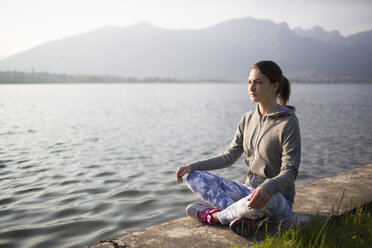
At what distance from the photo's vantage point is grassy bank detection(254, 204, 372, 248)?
9.74ft

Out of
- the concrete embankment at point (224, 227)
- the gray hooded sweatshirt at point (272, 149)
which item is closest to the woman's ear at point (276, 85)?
the gray hooded sweatshirt at point (272, 149)

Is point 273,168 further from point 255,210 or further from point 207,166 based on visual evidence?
point 207,166

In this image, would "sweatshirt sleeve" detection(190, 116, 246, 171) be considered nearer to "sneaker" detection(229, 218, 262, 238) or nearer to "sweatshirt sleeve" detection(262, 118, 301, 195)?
"sweatshirt sleeve" detection(262, 118, 301, 195)

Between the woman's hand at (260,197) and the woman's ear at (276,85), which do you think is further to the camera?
the woman's ear at (276,85)

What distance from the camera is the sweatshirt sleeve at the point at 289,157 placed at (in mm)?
3153

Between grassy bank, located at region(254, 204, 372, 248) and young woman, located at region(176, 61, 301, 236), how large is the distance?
0.24 meters

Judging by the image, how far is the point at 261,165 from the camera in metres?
3.64

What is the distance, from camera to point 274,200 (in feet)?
10.4

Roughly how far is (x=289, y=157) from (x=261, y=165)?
16.8 inches

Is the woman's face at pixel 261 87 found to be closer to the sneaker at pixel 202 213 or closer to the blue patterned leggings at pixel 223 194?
the blue patterned leggings at pixel 223 194

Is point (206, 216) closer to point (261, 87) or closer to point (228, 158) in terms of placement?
point (228, 158)

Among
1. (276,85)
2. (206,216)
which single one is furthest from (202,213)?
(276,85)

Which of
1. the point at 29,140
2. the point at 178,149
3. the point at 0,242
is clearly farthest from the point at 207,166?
the point at 29,140

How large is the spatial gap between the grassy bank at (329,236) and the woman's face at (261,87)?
1.50 meters
